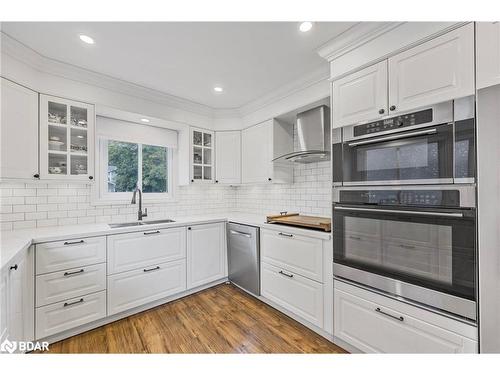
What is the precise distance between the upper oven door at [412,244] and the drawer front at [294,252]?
203 millimetres

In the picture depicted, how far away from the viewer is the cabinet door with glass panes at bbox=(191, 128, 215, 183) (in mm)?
3160

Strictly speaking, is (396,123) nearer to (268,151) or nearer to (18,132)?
(268,151)

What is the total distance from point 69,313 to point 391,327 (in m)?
2.55

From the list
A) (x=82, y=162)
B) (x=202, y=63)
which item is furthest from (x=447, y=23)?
(x=82, y=162)

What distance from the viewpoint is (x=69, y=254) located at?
1899mm

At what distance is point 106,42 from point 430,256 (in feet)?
9.07

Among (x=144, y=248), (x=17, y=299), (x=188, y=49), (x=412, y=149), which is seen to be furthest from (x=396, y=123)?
(x=17, y=299)

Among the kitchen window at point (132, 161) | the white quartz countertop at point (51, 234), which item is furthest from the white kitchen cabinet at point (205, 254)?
the kitchen window at point (132, 161)

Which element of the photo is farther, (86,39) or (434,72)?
(86,39)

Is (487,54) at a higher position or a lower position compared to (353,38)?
lower

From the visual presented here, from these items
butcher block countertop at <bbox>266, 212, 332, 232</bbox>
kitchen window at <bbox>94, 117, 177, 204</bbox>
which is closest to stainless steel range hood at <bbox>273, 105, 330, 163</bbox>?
butcher block countertop at <bbox>266, 212, 332, 232</bbox>

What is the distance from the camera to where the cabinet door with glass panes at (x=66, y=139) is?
A: 6.63 ft

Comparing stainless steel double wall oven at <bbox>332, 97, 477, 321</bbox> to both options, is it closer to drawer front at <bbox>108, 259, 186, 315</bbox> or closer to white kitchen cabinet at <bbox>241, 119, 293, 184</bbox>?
white kitchen cabinet at <bbox>241, 119, 293, 184</bbox>
